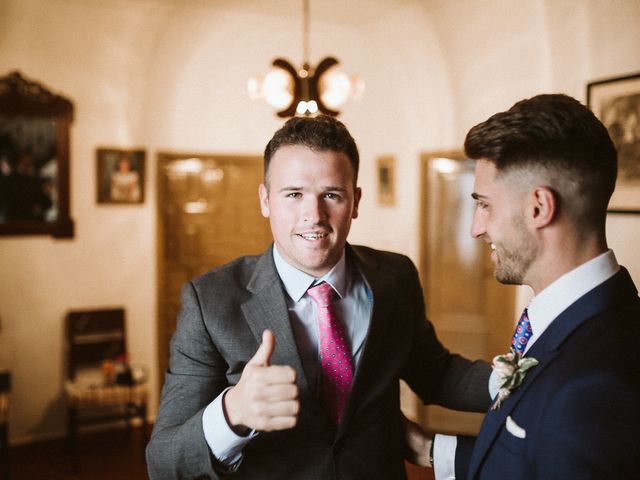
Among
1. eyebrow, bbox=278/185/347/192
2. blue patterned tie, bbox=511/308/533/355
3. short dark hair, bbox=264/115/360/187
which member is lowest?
blue patterned tie, bbox=511/308/533/355

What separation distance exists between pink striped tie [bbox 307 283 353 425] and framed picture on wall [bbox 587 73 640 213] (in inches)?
94.1

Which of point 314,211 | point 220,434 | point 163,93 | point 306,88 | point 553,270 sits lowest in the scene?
point 220,434

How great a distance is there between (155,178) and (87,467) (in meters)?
2.42

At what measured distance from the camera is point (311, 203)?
1525mm

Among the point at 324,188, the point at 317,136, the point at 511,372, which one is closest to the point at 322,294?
the point at 324,188

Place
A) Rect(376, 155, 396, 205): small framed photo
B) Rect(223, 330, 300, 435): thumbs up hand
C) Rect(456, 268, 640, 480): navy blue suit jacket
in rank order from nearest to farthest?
Rect(456, 268, 640, 480): navy blue suit jacket
Rect(223, 330, 300, 435): thumbs up hand
Rect(376, 155, 396, 205): small framed photo

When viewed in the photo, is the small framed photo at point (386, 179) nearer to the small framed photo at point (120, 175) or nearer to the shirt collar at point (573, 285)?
the small framed photo at point (120, 175)

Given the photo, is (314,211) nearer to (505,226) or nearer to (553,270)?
(505,226)

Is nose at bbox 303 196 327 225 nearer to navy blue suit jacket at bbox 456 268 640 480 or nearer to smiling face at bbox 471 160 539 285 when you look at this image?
smiling face at bbox 471 160 539 285

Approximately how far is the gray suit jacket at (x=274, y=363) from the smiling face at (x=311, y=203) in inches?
4.3

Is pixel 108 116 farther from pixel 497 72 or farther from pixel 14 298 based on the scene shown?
pixel 497 72

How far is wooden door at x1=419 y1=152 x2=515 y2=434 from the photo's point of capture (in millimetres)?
4898

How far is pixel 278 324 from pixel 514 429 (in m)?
0.61

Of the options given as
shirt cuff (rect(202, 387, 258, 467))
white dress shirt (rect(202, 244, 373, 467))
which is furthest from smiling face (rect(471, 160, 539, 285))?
shirt cuff (rect(202, 387, 258, 467))
